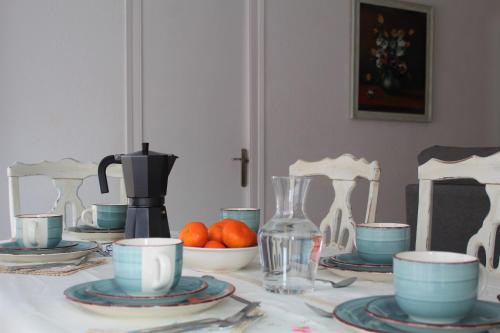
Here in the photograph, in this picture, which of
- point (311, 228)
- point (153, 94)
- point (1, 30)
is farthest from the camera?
point (153, 94)

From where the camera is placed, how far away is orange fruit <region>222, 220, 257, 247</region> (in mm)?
1068

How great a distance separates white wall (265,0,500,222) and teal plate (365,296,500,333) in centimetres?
300

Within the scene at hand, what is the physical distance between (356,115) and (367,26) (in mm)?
641

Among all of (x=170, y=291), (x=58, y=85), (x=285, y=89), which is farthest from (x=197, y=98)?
(x=170, y=291)

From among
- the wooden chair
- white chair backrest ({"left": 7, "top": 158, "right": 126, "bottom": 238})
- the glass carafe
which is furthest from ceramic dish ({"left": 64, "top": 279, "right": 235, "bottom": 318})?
white chair backrest ({"left": 7, "top": 158, "right": 126, "bottom": 238})

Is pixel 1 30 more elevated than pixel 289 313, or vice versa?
pixel 1 30

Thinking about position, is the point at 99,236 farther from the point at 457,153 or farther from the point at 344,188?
the point at 457,153

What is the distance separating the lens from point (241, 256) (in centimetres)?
107

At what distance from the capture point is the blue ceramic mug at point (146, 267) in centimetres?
76

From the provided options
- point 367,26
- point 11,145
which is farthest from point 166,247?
point 367,26

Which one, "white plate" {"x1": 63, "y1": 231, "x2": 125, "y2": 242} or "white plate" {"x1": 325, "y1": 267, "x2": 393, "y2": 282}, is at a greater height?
"white plate" {"x1": 325, "y1": 267, "x2": 393, "y2": 282}

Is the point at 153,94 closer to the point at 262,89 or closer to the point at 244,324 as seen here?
the point at 262,89

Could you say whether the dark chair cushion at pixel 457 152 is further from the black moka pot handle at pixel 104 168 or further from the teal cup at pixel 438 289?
the teal cup at pixel 438 289

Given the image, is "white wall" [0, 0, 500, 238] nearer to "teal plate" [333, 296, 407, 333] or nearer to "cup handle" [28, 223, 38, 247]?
"cup handle" [28, 223, 38, 247]
